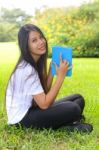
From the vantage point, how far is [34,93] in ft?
14.9

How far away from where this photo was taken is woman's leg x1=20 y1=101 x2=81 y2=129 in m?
4.64

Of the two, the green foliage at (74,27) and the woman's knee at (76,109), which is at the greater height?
the woman's knee at (76,109)

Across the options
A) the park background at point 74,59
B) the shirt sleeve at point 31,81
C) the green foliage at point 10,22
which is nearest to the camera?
the park background at point 74,59

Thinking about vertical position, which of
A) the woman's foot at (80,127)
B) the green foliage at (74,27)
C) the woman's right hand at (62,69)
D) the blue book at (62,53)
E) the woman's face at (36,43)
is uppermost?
the woman's face at (36,43)

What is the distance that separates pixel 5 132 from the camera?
4.79 m

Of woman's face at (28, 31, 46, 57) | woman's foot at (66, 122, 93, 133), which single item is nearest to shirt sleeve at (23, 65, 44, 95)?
woman's face at (28, 31, 46, 57)

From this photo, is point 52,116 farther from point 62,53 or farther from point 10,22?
point 10,22

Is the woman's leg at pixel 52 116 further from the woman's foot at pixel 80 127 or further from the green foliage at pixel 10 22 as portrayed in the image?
the green foliage at pixel 10 22

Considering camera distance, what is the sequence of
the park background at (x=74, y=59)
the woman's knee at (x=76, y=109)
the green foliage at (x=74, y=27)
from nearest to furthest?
the park background at (x=74, y=59)
the woman's knee at (x=76, y=109)
the green foliage at (x=74, y=27)

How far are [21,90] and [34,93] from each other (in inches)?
7.6

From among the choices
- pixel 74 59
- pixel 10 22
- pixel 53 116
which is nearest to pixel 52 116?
pixel 53 116

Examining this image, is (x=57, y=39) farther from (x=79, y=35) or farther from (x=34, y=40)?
(x=34, y=40)

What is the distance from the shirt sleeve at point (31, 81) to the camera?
15.0 ft

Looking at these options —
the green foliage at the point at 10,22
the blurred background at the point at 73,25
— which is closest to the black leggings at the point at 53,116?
the blurred background at the point at 73,25
